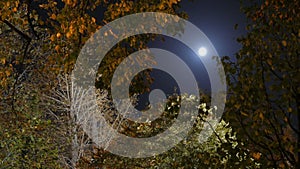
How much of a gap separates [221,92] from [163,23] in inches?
73.6

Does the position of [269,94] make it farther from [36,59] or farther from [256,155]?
[36,59]

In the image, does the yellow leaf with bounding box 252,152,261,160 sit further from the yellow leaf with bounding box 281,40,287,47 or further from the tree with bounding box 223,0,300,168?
the yellow leaf with bounding box 281,40,287,47

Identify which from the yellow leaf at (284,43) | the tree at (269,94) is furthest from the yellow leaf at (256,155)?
the yellow leaf at (284,43)

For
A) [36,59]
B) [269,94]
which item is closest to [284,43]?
[269,94]

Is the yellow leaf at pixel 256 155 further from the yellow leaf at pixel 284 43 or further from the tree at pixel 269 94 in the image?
the yellow leaf at pixel 284 43

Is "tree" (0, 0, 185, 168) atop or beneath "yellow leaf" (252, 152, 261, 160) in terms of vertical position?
atop

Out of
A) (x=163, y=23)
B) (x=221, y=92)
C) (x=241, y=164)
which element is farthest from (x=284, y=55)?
(x=163, y=23)

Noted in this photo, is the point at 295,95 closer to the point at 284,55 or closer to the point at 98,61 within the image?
the point at 284,55

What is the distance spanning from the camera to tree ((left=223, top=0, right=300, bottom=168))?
6.97 metres

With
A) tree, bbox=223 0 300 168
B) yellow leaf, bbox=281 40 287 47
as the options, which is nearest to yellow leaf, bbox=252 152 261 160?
tree, bbox=223 0 300 168

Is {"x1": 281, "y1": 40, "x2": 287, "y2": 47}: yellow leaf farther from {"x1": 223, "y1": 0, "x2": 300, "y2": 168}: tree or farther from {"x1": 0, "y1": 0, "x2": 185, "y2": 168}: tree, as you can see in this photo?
{"x1": 0, "y1": 0, "x2": 185, "y2": 168}: tree

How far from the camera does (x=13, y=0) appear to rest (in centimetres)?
790

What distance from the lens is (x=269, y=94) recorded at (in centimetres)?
713

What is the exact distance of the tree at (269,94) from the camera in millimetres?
6973
